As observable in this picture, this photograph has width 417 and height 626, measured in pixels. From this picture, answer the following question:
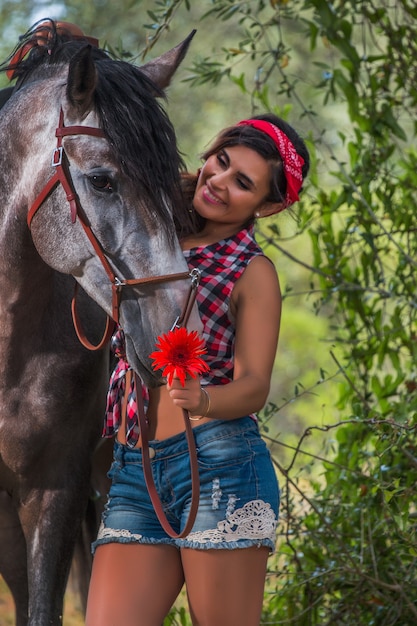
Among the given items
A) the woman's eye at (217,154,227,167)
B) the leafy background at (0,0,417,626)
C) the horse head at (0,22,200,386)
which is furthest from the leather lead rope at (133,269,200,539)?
the leafy background at (0,0,417,626)

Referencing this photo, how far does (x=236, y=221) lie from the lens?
2490mm

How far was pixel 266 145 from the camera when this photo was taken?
97.0 inches

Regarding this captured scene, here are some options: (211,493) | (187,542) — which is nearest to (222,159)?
(211,493)

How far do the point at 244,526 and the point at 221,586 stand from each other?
0.48 feet

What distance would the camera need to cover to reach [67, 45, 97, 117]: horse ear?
2154 millimetres

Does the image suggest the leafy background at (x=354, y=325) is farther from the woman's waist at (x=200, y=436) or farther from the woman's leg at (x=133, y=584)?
the woman's leg at (x=133, y=584)

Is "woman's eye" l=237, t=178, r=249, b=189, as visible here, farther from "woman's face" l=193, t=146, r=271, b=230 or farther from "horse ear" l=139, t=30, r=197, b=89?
"horse ear" l=139, t=30, r=197, b=89

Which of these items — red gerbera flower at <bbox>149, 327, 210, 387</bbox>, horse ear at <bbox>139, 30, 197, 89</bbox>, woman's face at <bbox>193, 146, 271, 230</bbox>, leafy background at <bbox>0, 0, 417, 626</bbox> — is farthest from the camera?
leafy background at <bbox>0, 0, 417, 626</bbox>

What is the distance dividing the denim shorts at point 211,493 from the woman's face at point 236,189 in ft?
1.76

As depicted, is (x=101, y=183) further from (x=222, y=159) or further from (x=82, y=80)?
(x=222, y=159)

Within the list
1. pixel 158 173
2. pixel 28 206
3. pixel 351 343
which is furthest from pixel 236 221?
pixel 351 343

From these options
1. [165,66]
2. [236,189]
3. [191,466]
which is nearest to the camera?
[191,466]

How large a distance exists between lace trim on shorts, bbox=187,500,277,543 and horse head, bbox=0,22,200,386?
14.5 inches

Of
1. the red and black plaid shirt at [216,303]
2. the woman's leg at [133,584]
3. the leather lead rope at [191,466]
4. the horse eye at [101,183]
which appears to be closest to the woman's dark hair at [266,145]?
the red and black plaid shirt at [216,303]
